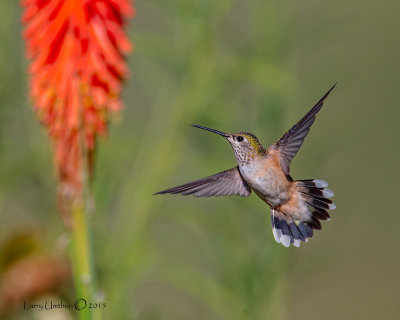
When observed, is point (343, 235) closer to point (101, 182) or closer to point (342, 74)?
point (342, 74)

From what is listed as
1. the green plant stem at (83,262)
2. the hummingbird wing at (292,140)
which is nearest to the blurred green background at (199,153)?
the hummingbird wing at (292,140)

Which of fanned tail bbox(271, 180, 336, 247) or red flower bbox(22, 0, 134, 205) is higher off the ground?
red flower bbox(22, 0, 134, 205)

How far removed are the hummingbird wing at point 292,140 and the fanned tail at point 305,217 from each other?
114 millimetres

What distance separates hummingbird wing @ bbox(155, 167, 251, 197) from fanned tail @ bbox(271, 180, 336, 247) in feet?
0.69

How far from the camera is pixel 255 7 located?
4.32 meters

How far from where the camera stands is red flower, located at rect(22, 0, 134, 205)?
115 inches

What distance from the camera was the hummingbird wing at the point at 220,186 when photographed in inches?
111

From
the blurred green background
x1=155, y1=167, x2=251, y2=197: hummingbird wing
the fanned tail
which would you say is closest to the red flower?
x1=155, y1=167, x2=251, y2=197: hummingbird wing

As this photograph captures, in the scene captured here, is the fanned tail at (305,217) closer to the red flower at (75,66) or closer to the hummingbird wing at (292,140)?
the hummingbird wing at (292,140)

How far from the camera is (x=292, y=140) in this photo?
330 centimetres

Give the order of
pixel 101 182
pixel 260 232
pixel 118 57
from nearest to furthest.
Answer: pixel 118 57
pixel 101 182
pixel 260 232

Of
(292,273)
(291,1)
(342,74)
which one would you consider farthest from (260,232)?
(291,1)

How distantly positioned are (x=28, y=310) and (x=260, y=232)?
4.13ft

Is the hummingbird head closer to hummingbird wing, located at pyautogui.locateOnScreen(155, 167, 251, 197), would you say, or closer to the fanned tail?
hummingbird wing, located at pyautogui.locateOnScreen(155, 167, 251, 197)
